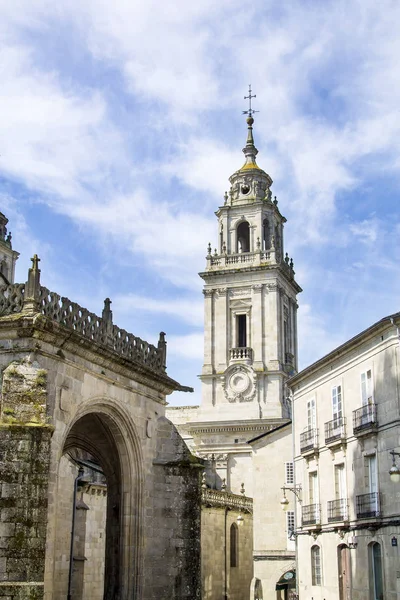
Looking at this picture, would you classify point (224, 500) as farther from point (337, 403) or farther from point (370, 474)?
point (370, 474)

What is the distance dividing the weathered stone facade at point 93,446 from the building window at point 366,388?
7.76 metres

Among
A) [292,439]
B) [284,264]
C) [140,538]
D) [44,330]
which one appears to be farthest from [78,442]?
[284,264]

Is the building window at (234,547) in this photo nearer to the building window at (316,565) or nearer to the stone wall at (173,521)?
the building window at (316,565)

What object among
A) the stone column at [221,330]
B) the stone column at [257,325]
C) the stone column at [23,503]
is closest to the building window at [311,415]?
the stone column at [257,325]

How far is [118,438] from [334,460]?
1134cm

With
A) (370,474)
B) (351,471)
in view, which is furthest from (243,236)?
(370,474)

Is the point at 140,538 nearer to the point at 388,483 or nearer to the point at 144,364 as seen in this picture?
the point at 144,364

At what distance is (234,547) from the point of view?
129 ft

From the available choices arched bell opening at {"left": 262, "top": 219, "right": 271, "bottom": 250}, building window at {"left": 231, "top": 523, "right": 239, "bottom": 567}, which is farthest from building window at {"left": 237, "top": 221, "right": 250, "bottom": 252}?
building window at {"left": 231, "top": 523, "right": 239, "bottom": 567}

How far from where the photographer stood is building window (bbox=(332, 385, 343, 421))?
2847 cm

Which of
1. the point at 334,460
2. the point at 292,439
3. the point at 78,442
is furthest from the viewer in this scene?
the point at 292,439

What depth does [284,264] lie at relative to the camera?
5044cm

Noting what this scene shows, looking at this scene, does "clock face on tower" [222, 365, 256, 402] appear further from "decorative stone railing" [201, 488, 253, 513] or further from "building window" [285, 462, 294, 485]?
"building window" [285, 462, 294, 485]

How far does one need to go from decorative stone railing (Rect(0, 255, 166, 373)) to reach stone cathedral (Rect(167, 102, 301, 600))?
25.7 m
